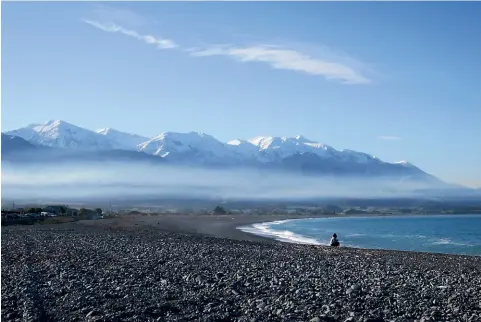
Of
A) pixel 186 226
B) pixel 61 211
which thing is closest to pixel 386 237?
pixel 186 226

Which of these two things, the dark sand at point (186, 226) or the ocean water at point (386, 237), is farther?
the dark sand at point (186, 226)

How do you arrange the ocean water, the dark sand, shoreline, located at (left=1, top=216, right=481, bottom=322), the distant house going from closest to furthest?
shoreline, located at (left=1, top=216, right=481, bottom=322) < the ocean water < the dark sand < the distant house

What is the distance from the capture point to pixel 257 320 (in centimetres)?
1391

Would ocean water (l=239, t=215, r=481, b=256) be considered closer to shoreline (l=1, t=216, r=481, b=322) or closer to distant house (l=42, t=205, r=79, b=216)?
shoreline (l=1, t=216, r=481, b=322)

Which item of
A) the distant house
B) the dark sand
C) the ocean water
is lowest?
the ocean water

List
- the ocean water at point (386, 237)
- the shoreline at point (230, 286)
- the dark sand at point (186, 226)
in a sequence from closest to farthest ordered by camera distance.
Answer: the shoreline at point (230, 286), the ocean water at point (386, 237), the dark sand at point (186, 226)

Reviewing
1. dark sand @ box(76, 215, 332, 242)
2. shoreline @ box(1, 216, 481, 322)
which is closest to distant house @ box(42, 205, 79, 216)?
dark sand @ box(76, 215, 332, 242)

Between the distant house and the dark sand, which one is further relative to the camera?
the distant house

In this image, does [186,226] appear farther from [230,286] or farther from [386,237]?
[230,286]

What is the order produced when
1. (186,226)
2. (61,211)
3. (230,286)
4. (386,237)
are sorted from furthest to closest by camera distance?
(61,211)
(386,237)
(186,226)
(230,286)

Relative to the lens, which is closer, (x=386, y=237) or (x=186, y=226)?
(x=186, y=226)

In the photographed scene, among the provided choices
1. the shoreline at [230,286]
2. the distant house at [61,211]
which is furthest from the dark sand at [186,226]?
the shoreline at [230,286]

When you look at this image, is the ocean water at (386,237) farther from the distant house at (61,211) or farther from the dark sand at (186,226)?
the distant house at (61,211)

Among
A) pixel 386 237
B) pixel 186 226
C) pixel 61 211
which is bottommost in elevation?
pixel 386 237
